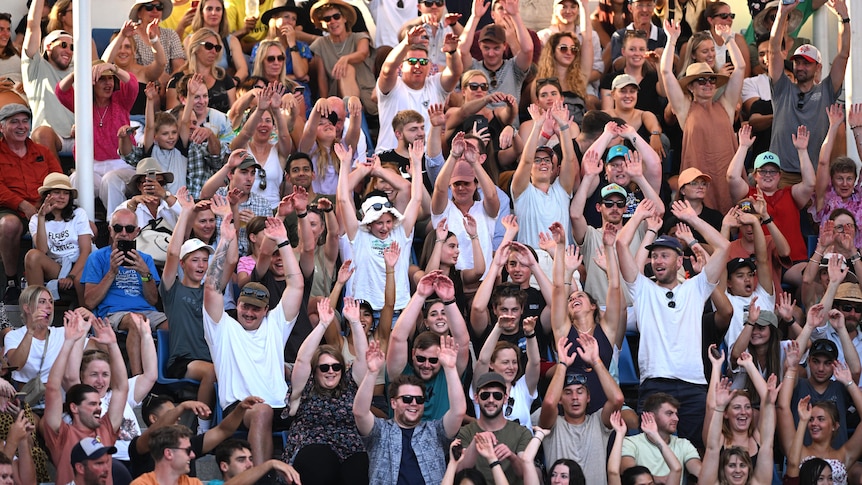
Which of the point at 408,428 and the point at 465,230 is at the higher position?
the point at 465,230

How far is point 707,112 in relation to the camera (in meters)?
13.4

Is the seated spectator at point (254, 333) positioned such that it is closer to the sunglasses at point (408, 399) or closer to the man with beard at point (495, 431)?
the sunglasses at point (408, 399)

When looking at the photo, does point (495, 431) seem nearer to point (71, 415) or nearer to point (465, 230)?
point (465, 230)

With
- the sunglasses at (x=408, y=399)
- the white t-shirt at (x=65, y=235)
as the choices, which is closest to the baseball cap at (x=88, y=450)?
the sunglasses at (x=408, y=399)

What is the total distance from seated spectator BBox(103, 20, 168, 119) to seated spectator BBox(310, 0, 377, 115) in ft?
4.54

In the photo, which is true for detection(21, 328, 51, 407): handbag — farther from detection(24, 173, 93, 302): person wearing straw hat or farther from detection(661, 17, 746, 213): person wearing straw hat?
detection(661, 17, 746, 213): person wearing straw hat

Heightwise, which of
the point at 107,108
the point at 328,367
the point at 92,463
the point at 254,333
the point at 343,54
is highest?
the point at 343,54

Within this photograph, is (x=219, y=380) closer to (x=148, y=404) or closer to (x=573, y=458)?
(x=148, y=404)

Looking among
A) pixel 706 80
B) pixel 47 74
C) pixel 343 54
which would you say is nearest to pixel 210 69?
pixel 343 54

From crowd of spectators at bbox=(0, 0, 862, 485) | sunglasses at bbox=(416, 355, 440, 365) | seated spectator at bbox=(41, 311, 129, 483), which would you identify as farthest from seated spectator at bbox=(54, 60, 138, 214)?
sunglasses at bbox=(416, 355, 440, 365)

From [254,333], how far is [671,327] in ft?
9.24

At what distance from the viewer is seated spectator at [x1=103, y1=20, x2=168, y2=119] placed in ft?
44.7

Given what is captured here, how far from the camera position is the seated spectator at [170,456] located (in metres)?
9.30

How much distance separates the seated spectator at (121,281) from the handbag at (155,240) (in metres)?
0.40
